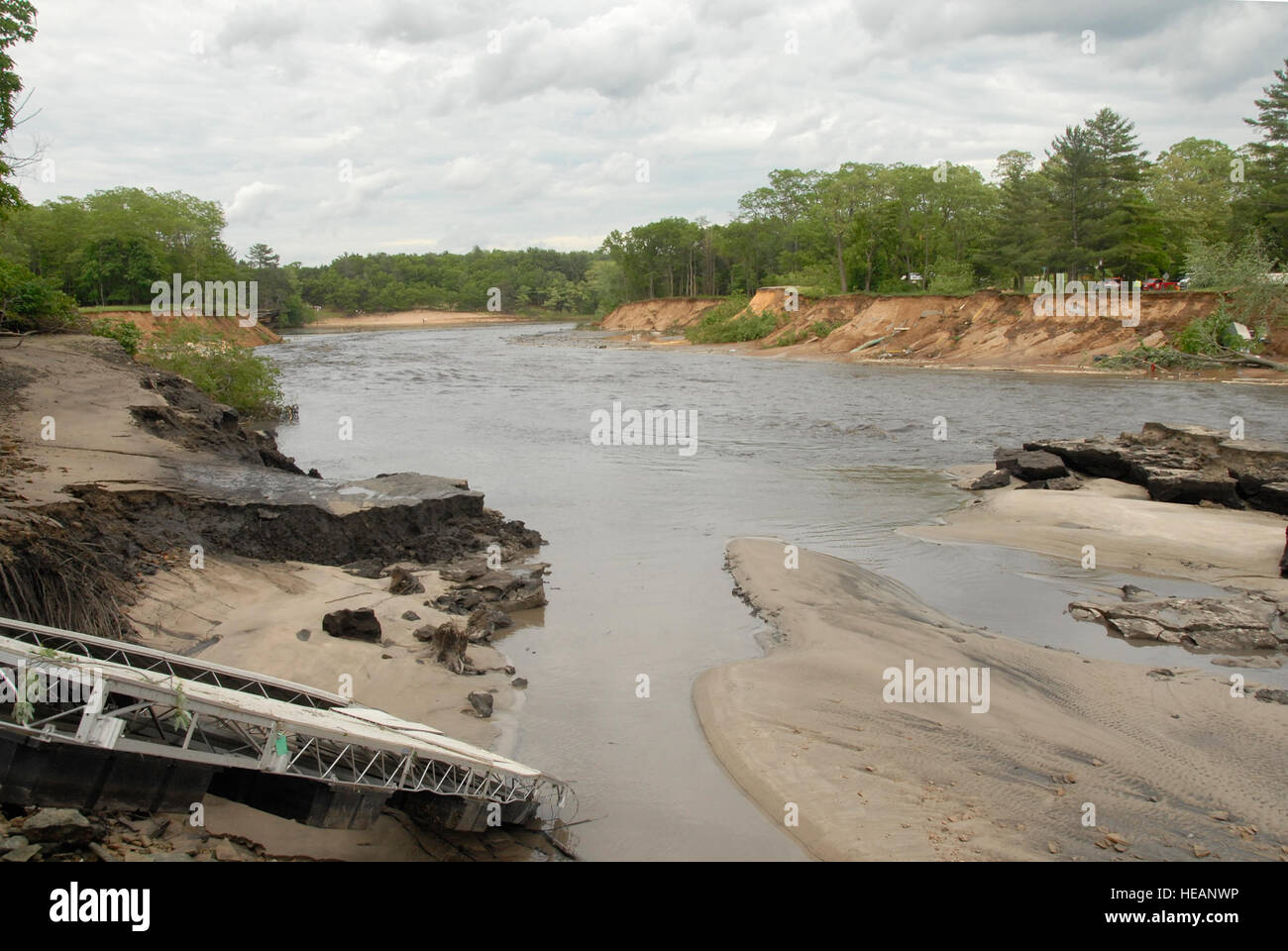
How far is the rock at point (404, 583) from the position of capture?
11.9m

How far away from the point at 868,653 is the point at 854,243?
72033mm

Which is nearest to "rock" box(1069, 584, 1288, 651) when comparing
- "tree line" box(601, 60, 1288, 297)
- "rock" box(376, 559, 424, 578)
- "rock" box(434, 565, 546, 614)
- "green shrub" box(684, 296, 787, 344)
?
"rock" box(434, 565, 546, 614)

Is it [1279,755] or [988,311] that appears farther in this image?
[988,311]

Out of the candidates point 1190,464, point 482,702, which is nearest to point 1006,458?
point 1190,464

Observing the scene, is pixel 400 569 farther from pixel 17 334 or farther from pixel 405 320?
pixel 405 320

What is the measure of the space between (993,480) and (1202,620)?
9364mm

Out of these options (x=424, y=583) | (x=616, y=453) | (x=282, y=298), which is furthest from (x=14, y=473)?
(x=282, y=298)

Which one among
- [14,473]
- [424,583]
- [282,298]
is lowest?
[424,583]

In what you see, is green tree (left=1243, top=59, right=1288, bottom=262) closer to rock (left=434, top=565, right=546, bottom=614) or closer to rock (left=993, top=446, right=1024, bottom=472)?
rock (left=993, top=446, right=1024, bottom=472)

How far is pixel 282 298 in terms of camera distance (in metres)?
110

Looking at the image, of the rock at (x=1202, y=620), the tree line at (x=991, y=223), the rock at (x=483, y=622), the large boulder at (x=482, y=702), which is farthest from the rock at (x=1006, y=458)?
the tree line at (x=991, y=223)

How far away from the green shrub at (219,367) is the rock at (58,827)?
22.9 m

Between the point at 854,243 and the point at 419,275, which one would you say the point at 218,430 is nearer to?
the point at 854,243

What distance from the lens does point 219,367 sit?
28375 mm
